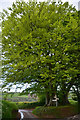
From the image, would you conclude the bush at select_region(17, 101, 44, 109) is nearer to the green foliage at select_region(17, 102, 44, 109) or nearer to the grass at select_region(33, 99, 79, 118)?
the green foliage at select_region(17, 102, 44, 109)

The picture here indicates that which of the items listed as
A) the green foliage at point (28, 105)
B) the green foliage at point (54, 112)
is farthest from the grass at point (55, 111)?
the green foliage at point (28, 105)

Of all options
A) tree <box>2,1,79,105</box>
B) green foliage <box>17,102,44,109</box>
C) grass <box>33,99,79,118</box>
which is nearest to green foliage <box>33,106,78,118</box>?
grass <box>33,99,79,118</box>

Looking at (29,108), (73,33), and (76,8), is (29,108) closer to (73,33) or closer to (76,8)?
(73,33)

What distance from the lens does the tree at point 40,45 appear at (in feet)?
37.9

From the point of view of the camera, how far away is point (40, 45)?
12023 millimetres

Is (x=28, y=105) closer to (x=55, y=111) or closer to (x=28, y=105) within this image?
(x=28, y=105)

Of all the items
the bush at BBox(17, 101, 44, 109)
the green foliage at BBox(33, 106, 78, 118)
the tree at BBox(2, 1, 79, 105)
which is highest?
the tree at BBox(2, 1, 79, 105)

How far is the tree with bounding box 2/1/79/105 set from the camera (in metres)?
11.5

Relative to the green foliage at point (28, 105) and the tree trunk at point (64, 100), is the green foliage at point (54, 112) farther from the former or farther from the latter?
the tree trunk at point (64, 100)

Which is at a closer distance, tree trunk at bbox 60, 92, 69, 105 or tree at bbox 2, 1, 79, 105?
tree at bbox 2, 1, 79, 105

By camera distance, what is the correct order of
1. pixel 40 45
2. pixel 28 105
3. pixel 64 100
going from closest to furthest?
pixel 40 45 < pixel 28 105 < pixel 64 100

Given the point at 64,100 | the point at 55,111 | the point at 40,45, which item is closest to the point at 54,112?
the point at 55,111

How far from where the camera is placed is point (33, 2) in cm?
1344

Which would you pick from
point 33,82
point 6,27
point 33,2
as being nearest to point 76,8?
point 33,2
